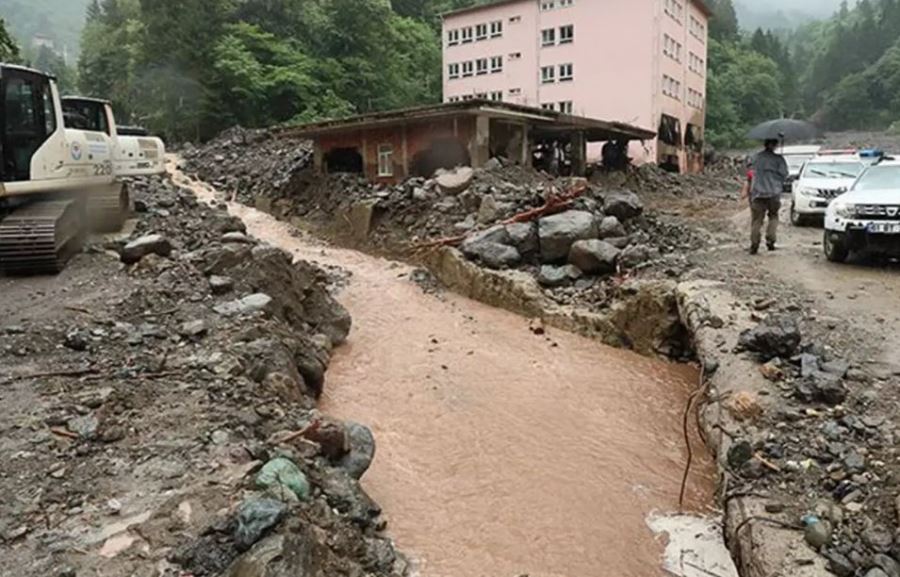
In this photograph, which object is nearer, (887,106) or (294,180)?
(294,180)

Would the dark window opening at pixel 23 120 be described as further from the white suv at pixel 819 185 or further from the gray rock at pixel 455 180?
the white suv at pixel 819 185

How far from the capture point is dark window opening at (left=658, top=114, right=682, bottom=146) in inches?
1400

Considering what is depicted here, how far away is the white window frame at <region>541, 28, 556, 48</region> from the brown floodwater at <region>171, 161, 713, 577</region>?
95.9 ft

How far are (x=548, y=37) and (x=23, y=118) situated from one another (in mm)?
32937

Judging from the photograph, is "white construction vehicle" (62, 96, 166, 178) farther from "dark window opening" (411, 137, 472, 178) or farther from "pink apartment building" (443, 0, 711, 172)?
"pink apartment building" (443, 0, 711, 172)

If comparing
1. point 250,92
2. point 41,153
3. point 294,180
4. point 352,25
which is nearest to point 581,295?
point 41,153

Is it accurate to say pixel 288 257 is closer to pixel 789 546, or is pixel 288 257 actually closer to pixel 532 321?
pixel 532 321

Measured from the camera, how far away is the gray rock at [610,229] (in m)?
13.5

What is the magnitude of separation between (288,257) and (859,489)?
8.73m

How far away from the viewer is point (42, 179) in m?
9.88

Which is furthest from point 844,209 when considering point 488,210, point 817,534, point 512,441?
point 817,534

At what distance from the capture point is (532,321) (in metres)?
11.9

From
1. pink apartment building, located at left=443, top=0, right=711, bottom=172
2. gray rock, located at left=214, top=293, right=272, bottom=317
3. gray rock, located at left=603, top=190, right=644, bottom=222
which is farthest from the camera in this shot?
pink apartment building, located at left=443, top=0, right=711, bottom=172

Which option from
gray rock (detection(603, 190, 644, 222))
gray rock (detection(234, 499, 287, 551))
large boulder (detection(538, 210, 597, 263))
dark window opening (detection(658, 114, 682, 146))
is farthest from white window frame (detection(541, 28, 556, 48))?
gray rock (detection(234, 499, 287, 551))
